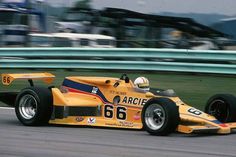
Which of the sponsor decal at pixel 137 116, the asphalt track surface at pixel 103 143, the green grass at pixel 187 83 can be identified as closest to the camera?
the asphalt track surface at pixel 103 143

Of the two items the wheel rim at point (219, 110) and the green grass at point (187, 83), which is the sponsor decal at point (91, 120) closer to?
the wheel rim at point (219, 110)

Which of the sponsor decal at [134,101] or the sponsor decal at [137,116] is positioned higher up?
the sponsor decal at [134,101]

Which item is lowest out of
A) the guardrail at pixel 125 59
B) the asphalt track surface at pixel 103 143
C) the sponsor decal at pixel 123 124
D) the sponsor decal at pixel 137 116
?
the asphalt track surface at pixel 103 143

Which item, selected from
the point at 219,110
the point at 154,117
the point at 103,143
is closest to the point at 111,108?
the point at 154,117

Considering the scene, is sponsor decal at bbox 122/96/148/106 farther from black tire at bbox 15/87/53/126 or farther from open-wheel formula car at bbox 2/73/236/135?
black tire at bbox 15/87/53/126

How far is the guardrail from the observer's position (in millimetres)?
15906

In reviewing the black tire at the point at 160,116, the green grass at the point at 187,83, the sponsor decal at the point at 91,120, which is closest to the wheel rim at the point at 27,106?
the sponsor decal at the point at 91,120

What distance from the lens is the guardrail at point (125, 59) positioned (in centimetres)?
1591

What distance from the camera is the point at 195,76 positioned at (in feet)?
53.0

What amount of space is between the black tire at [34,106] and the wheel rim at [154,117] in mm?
1619

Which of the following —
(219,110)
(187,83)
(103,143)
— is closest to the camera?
(103,143)

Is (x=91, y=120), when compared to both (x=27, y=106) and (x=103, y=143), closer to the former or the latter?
(x=27, y=106)

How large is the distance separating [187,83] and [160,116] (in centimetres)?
717

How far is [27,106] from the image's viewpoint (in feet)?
29.3
